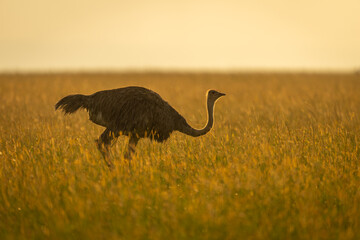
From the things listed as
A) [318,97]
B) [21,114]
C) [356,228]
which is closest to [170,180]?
[356,228]

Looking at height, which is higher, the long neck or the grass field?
the long neck

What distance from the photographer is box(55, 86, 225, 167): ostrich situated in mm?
6262

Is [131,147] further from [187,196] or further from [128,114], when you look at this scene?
[187,196]

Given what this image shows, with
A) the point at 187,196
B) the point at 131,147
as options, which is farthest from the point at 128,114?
the point at 187,196

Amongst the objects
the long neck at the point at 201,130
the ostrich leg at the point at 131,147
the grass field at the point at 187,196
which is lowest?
the grass field at the point at 187,196

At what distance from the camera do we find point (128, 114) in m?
6.25

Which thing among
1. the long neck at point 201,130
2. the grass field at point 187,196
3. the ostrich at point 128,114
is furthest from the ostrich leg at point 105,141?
the long neck at point 201,130

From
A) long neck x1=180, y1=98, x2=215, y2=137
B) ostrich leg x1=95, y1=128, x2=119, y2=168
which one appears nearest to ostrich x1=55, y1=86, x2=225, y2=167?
ostrich leg x1=95, y1=128, x2=119, y2=168

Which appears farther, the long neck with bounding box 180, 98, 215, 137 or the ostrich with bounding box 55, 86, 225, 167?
the long neck with bounding box 180, 98, 215, 137

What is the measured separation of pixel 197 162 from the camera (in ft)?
20.0

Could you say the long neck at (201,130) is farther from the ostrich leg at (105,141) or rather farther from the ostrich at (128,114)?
the ostrich leg at (105,141)

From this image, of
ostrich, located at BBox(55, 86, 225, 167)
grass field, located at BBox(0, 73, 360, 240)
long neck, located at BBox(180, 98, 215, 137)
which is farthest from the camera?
long neck, located at BBox(180, 98, 215, 137)

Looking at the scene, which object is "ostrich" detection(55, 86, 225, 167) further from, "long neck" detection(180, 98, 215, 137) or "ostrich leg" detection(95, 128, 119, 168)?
"long neck" detection(180, 98, 215, 137)

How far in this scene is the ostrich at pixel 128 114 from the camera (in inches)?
247
